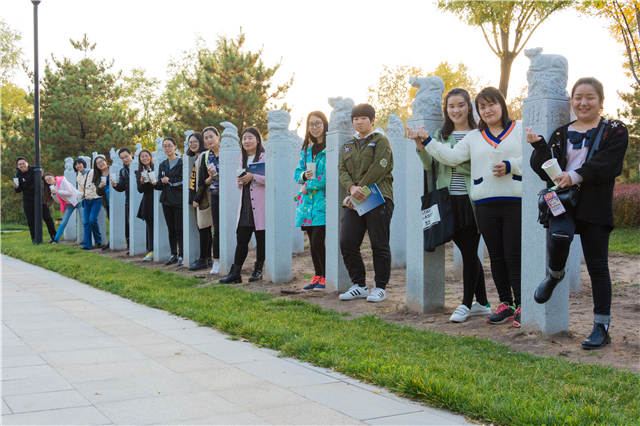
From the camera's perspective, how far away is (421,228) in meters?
6.25

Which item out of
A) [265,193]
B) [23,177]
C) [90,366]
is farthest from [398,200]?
[23,177]

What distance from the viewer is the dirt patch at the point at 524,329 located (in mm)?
4539

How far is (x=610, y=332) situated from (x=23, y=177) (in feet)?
53.2

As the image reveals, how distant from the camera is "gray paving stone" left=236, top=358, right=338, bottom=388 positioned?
4.04 metres

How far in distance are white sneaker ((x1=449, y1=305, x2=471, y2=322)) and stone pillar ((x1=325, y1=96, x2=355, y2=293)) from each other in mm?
2093

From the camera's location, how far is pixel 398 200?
10039 millimetres

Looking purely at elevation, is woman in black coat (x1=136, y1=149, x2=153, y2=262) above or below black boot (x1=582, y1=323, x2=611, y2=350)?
above

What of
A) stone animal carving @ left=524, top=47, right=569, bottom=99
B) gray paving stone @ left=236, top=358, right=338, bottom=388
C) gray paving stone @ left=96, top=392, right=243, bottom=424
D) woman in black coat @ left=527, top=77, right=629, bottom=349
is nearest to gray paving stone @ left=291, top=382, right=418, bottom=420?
gray paving stone @ left=236, top=358, right=338, bottom=388

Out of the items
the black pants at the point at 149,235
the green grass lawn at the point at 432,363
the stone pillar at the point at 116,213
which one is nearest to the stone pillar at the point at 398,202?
the green grass lawn at the point at 432,363

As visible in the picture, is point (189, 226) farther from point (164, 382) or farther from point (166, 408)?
point (166, 408)

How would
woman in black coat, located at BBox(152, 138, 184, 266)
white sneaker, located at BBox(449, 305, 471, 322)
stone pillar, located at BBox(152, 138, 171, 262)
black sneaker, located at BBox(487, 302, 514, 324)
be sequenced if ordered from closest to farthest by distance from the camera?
black sneaker, located at BBox(487, 302, 514, 324) < white sneaker, located at BBox(449, 305, 471, 322) < woman in black coat, located at BBox(152, 138, 184, 266) < stone pillar, located at BBox(152, 138, 171, 262)

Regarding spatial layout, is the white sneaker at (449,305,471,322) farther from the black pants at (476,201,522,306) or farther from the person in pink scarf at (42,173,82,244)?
the person in pink scarf at (42,173,82,244)

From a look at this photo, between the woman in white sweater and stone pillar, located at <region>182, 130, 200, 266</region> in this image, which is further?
stone pillar, located at <region>182, 130, 200, 266</region>

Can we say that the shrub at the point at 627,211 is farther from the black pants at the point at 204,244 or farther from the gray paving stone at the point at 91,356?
the gray paving stone at the point at 91,356
